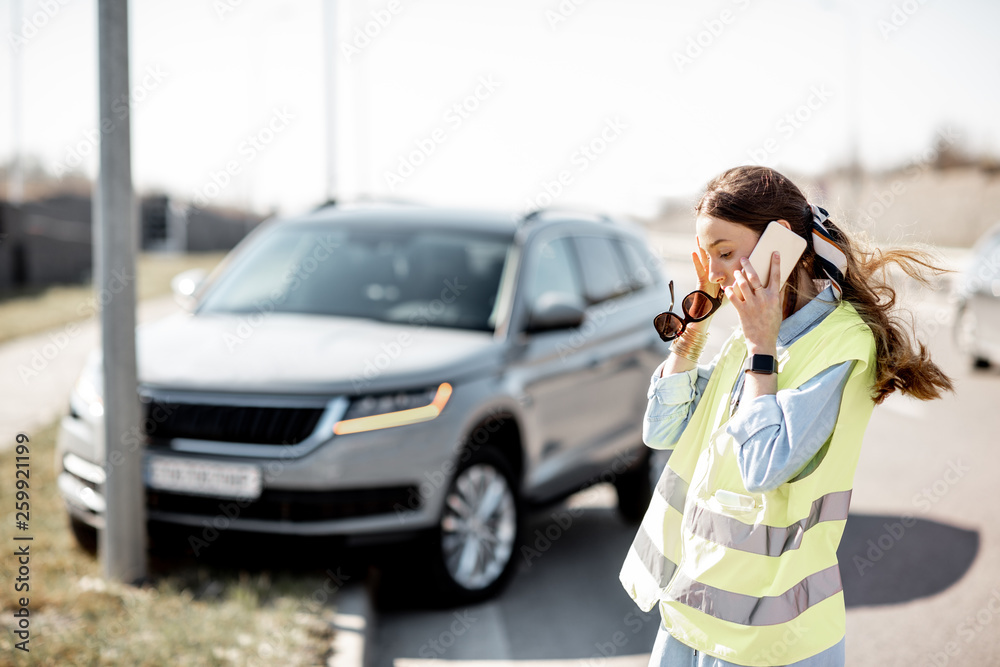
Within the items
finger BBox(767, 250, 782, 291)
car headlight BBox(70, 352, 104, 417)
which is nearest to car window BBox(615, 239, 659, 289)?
car headlight BBox(70, 352, 104, 417)

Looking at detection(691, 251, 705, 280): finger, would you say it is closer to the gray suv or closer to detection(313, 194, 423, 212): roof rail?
the gray suv

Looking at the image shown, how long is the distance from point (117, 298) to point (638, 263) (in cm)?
371

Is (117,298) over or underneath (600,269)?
over

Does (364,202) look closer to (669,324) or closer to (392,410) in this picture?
(392,410)

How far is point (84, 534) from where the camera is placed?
4949mm

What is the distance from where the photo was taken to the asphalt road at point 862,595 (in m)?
4.39

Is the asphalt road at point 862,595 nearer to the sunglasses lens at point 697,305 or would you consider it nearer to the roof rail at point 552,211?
the sunglasses lens at point 697,305

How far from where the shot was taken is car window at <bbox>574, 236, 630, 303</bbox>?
6199mm

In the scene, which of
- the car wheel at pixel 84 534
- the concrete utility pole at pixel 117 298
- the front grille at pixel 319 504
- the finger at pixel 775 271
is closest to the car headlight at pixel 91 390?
the concrete utility pole at pixel 117 298

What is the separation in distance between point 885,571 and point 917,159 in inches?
1649

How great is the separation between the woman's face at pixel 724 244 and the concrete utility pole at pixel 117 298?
10.4 ft

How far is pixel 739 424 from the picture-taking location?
6.57ft

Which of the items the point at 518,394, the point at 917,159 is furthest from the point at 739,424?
the point at 917,159

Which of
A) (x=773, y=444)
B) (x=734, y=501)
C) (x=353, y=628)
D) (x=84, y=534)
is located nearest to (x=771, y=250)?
(x=773, y=444)
